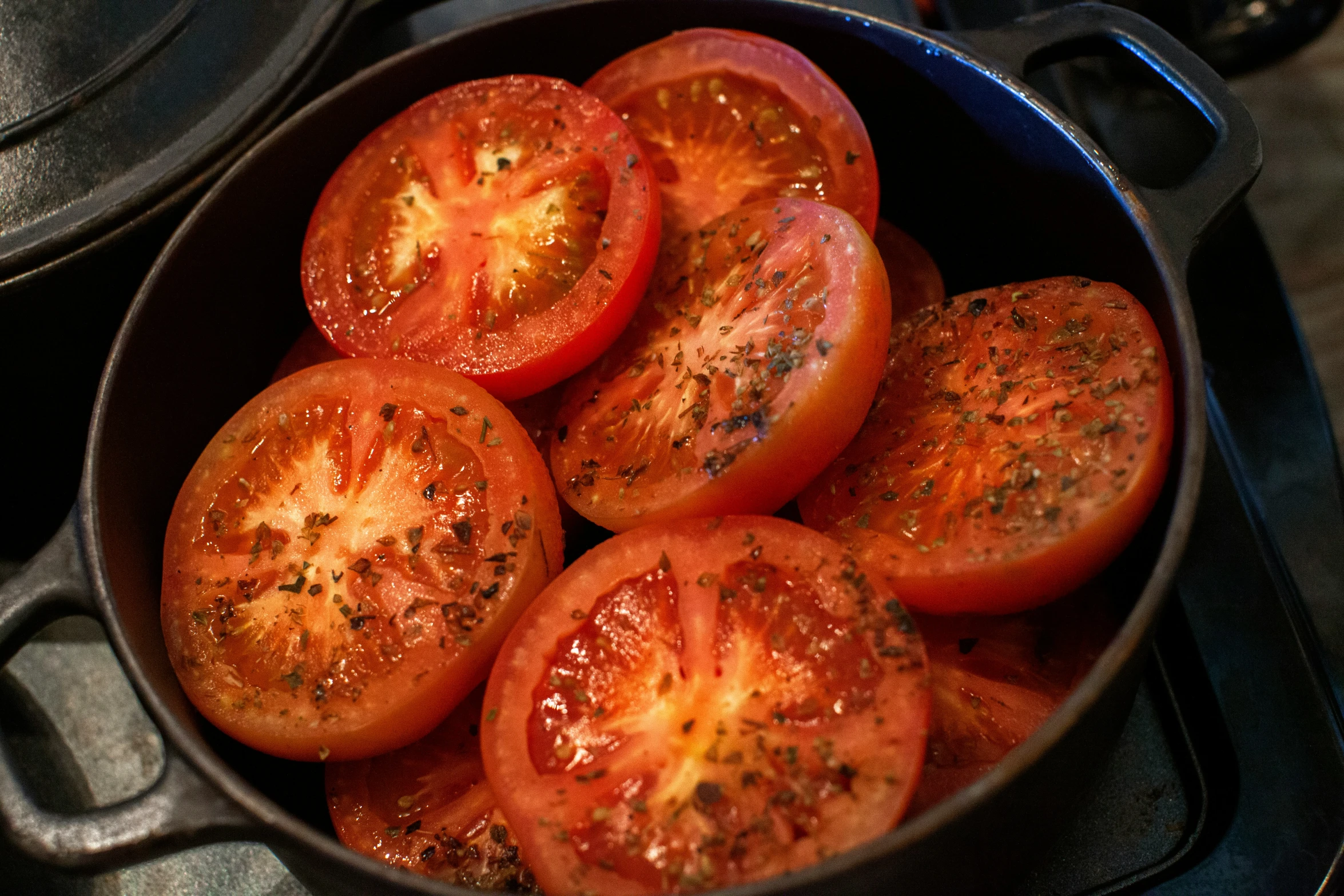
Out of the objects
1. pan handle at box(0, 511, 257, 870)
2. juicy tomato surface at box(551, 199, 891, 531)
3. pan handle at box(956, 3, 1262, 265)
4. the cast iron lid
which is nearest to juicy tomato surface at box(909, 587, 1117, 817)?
juicy tomato surface at box(551, 199, 891, 531)

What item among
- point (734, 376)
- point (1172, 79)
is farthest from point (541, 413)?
point (1172, 79)

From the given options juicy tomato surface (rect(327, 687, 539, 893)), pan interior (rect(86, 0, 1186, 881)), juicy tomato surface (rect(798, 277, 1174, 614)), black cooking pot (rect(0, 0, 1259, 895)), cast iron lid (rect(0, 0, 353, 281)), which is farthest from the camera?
cast iron lid (rect(0, 0, 353, 281))

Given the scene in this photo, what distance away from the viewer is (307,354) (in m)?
1.73

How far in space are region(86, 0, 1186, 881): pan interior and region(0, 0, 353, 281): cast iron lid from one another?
0.11 meters

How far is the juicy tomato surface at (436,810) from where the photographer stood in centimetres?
129

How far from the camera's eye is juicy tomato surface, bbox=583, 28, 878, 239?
1.57 meters

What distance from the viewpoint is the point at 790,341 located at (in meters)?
1.30

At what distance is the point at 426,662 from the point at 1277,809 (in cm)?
119

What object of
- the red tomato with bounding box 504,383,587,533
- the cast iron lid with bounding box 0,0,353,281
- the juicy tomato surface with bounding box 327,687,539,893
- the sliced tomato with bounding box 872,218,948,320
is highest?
the cast iron lid with bounding box 0,0,353,281

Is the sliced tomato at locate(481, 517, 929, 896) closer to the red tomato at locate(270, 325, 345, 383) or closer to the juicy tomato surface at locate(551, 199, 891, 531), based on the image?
the juicy tomato surface at locate(551, 199, 891, 531)

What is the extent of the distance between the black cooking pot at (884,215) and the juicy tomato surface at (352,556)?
87mm

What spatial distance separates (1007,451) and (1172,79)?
63cm

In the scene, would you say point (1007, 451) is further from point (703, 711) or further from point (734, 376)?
point (703, 711)

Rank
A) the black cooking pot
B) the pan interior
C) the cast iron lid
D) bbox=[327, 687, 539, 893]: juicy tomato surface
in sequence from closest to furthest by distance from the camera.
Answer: the black cooking pot
bbox=[327, 687, 539, 893]: juicy tomato surface
the pan interior
the cast iron lid
